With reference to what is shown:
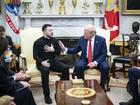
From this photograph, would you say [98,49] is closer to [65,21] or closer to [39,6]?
[65,21]

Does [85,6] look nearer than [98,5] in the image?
No

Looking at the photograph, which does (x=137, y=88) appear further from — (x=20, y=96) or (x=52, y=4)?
(x=52, y=4)

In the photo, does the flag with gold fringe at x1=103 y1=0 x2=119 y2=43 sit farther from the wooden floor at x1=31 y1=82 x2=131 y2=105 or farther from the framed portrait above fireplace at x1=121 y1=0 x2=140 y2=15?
the wooden floor at x1=31 y1=82 x2=131 y2=105

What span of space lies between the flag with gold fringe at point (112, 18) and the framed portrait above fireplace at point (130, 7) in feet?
0.66

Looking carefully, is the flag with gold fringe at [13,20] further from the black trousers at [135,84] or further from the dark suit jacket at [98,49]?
the black trousers at [135,84]

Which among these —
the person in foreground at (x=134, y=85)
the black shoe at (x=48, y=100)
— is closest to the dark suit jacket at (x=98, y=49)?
the person in foreground at (x=134, y=85)

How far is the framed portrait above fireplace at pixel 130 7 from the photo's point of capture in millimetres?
6761

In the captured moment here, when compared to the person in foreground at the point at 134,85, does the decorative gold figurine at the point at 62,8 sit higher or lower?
higher

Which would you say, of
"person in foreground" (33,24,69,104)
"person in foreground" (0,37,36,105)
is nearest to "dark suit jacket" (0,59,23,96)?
"person in foreground" (0,37,36,105)

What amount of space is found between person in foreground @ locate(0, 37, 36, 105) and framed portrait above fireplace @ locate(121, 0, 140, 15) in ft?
12.5

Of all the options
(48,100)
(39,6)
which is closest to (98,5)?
(39,6)

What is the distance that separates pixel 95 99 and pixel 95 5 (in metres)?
4.07

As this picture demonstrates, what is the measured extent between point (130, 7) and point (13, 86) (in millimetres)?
4253

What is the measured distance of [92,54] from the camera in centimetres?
488
